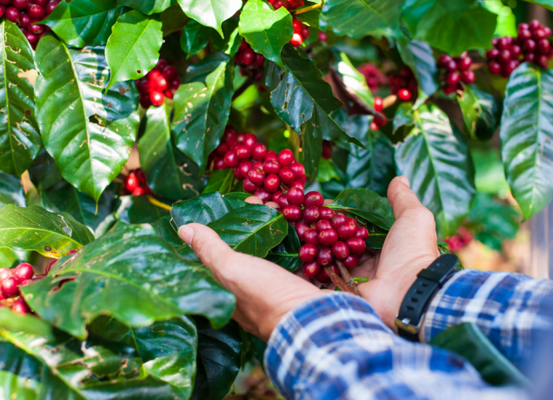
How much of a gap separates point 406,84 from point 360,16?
712 millimetres

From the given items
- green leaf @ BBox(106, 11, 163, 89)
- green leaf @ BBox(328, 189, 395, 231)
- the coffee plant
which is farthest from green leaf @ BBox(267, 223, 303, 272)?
green leaf @ BBox(106, 11, 163, 89)

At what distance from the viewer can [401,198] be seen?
32.2 inches

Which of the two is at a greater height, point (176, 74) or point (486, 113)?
point (176, 74)

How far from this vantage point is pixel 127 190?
43.2 inches

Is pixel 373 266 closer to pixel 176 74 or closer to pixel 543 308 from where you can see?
pixel 543 308

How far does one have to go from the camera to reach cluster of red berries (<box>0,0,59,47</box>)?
2.67 ft

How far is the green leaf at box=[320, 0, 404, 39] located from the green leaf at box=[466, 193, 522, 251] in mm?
2074

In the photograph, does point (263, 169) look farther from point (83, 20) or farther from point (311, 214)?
point (83, 20)

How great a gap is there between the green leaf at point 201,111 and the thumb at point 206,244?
274mm

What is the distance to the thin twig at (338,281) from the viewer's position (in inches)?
26.1

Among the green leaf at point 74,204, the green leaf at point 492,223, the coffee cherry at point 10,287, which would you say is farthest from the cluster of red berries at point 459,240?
the coffee cherry at point 10,287

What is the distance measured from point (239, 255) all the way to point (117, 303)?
202 mm

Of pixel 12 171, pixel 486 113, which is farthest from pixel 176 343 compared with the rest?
pixel 486 113

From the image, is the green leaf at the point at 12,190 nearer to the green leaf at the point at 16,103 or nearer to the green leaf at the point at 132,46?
the green leaf at the point at 16,103
